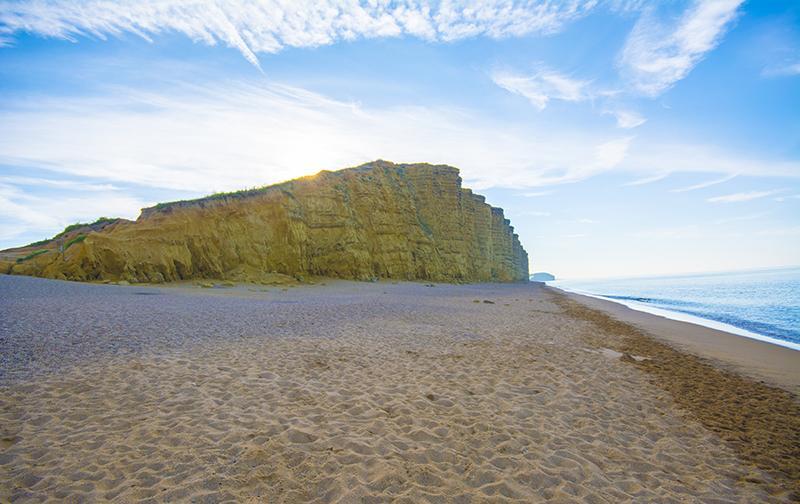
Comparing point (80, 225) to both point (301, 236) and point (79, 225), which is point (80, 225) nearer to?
point (79, 225)

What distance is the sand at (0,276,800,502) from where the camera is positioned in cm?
383

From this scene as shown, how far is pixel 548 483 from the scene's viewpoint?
3.99 meters

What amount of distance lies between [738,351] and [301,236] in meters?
28.0

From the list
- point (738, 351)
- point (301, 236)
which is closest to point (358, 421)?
point (738, 351)

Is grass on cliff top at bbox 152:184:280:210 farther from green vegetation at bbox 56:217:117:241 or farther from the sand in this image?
the sand

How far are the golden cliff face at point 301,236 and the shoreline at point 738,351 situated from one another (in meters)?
24.5

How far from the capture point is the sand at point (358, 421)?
3832 mm

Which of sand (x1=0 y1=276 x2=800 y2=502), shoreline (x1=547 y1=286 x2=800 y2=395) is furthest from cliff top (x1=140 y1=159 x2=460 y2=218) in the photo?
shoreline (x1=547 y1=286 x2=800 y2=395)

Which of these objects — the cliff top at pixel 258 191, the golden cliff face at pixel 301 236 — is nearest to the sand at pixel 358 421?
the golden cliff face at pixel 301 236

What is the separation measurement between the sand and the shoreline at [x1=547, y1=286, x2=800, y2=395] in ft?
2.85

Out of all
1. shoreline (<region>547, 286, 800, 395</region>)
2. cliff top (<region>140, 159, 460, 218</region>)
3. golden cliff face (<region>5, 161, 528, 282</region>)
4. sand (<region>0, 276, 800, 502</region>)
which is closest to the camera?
sand (<region>0, 276, 800, 502</region>)

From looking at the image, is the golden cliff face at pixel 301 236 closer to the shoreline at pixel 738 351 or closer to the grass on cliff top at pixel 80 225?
the grass on cliff top at pixel 80 225

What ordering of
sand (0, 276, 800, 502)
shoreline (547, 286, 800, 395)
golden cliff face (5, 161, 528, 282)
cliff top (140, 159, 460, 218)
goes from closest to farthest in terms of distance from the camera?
sand (0, 276, 800, 502) → shoreline (547, 286, 800, 395) → golden cliff face (5, 161, 528, 282) → cliff top (140, 159, 460, 218)

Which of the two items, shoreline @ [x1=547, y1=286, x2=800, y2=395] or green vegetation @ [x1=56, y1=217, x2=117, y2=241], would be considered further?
green vegetation @ [x1=56, y1=217, x2=117, y2=241]
